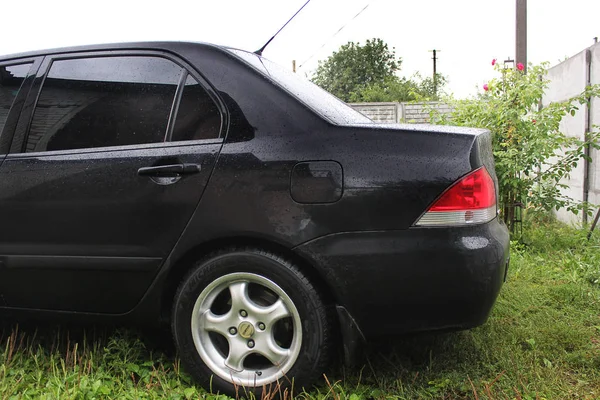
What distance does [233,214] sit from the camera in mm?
2104

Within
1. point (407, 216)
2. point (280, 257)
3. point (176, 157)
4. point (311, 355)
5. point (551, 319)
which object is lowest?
point (551, 319)

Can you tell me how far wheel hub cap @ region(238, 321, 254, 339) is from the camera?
2141mm

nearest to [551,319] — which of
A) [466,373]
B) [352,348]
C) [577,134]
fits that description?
[466,373]

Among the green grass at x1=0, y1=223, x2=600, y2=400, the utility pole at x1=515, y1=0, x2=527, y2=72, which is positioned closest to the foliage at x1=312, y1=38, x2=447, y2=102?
the utility pole at x1=515, y1=0, x2=527, y2=72

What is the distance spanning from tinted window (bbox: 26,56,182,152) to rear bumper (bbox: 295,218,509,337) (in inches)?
35.5

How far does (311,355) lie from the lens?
208 centimetres

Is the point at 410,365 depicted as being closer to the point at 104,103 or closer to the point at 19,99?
the point at 104,103

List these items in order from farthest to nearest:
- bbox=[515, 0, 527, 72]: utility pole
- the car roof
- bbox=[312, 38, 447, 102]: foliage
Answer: bbox=[312, 38, 447, 102]: foliage
bbox=[515, 0, 527, 72]: utility pole
the car roof

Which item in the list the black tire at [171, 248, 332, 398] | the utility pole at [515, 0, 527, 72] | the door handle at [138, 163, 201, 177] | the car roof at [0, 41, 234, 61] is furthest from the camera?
the utility pole at [515, 0, 527, 72]

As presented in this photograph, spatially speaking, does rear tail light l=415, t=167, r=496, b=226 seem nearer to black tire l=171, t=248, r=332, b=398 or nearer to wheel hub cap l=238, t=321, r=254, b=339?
black tire l=171, t=248, r=332, b=398

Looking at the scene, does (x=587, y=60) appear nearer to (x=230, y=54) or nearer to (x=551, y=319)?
(x=551, y=319)

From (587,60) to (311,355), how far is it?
15.7 feet

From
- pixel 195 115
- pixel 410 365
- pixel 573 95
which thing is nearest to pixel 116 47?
pixel 195 115

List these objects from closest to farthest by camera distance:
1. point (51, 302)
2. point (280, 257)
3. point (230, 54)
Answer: point (280, 257) → point (230, 54) → point (51, 302)
